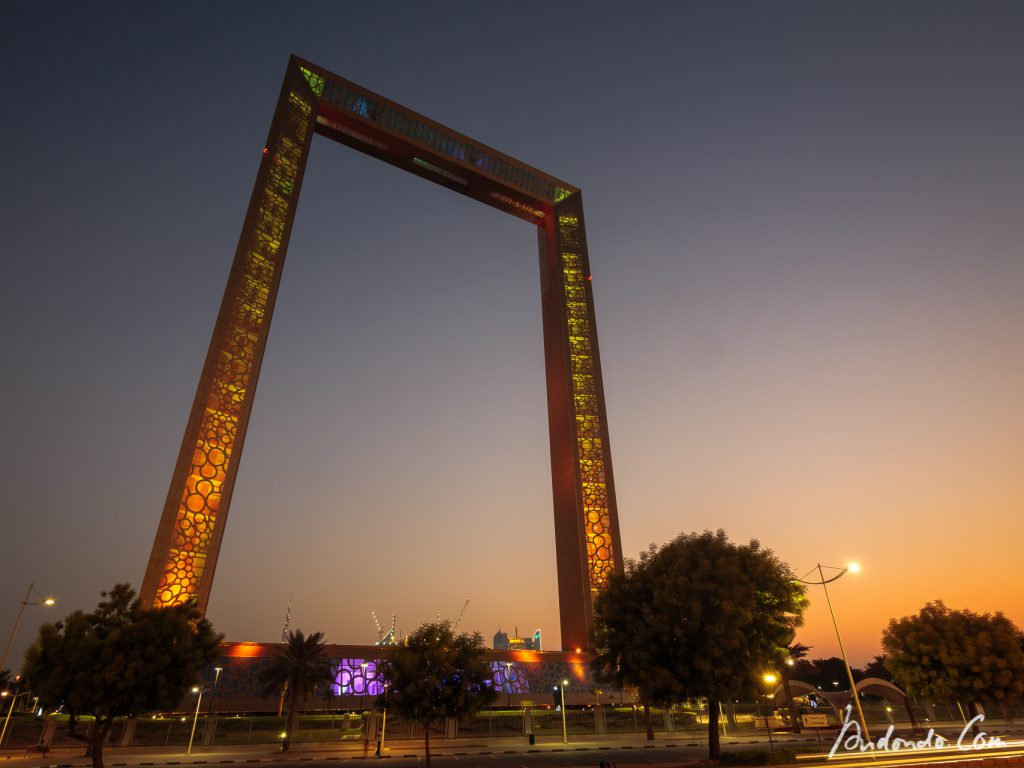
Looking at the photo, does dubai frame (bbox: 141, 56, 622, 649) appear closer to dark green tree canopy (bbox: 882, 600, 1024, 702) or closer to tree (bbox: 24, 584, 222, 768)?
tree (bbox: 24, 584, 222, 768)

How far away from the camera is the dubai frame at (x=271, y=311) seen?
123 ft

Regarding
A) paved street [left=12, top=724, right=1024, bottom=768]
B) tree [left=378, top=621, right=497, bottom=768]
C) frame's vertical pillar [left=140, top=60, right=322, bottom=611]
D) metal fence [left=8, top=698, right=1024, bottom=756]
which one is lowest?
paved street [left=12, top=724, right=1024, bottom=768]

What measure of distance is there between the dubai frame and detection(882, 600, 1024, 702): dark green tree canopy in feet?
57.6

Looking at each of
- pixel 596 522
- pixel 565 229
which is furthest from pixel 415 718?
pixel 565 229

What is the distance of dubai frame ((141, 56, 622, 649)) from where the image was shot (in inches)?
1478

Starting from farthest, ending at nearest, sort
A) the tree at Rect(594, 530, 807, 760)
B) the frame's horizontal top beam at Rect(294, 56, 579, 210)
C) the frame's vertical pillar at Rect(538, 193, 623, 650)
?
1. the frame's horizontal top beam at Rect(294, 56, 579, 210)
2. the frame's vertical pillar at Rect(538, 193, 623, 650)
3. the tree at Rect(594, 530, 807, 760)

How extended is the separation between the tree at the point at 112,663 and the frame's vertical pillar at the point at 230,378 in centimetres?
1433

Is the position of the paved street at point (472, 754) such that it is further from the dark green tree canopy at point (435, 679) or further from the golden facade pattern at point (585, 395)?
the golden facade pattern at point (585, 395)

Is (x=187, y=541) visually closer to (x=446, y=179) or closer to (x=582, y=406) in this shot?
(x=582, y=406)

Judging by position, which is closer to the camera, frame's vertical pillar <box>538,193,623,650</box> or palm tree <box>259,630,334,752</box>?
palm tree <box>259,630,334,752</box>

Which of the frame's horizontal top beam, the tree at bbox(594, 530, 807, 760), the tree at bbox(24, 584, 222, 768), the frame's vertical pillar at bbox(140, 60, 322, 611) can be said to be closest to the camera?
the tree at bbox(24, 584, 222, 768)

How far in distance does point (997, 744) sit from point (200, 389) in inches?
1857

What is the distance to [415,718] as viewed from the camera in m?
22.3

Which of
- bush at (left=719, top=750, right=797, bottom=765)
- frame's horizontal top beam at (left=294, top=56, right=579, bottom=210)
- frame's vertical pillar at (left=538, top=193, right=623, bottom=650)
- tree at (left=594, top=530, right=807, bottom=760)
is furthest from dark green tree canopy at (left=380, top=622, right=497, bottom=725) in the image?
frame's horizontal top beam at (left=294, top=56, right=579, bottom=210)
